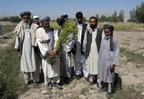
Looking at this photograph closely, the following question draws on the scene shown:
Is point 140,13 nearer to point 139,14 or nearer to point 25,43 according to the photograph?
point 139,14

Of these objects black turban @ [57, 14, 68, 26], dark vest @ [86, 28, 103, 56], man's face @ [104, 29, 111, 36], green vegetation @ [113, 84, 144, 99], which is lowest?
green vegetation @ [113, 84, 144, 99]

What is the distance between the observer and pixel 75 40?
394 cm

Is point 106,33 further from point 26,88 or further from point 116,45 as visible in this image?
point 26,88

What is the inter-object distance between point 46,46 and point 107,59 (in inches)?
54.0

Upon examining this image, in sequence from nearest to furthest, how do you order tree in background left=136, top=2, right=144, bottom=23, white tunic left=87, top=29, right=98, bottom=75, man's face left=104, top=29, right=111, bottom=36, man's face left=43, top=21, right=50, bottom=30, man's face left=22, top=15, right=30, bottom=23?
1. man's face left=104, top=29, right=111, bottom=36
2. man's face left=43, top=21, right=50, bottom=30
3. man's face left=22, top=15, right=30, bottom=23
4. white tunic left=87, top=29, right=98, bottom=75
5. tree in background left=136, top=2, right=144, bottom=23

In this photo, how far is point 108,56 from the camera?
331cm

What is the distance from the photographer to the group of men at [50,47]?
140 inches

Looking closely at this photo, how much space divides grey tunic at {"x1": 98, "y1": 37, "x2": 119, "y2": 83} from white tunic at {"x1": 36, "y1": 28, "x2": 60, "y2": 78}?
1.04 meters

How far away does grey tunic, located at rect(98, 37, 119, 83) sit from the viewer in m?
3.21

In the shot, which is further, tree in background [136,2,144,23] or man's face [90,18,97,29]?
tree in background [136,2,144,23]

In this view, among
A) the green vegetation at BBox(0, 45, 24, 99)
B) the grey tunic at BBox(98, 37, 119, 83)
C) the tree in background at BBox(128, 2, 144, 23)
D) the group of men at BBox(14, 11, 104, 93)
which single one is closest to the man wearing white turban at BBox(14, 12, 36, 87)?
the group of men at BBox(14, 11, 104, 93)

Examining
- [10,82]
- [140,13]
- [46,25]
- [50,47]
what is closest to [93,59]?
[50,47]

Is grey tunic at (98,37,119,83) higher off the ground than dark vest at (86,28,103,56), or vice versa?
dark vest at (86,28,103,56)

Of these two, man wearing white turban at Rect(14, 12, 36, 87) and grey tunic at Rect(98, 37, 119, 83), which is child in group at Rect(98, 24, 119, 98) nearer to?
grey tunic at Rect(98, 37, 119, 83)
